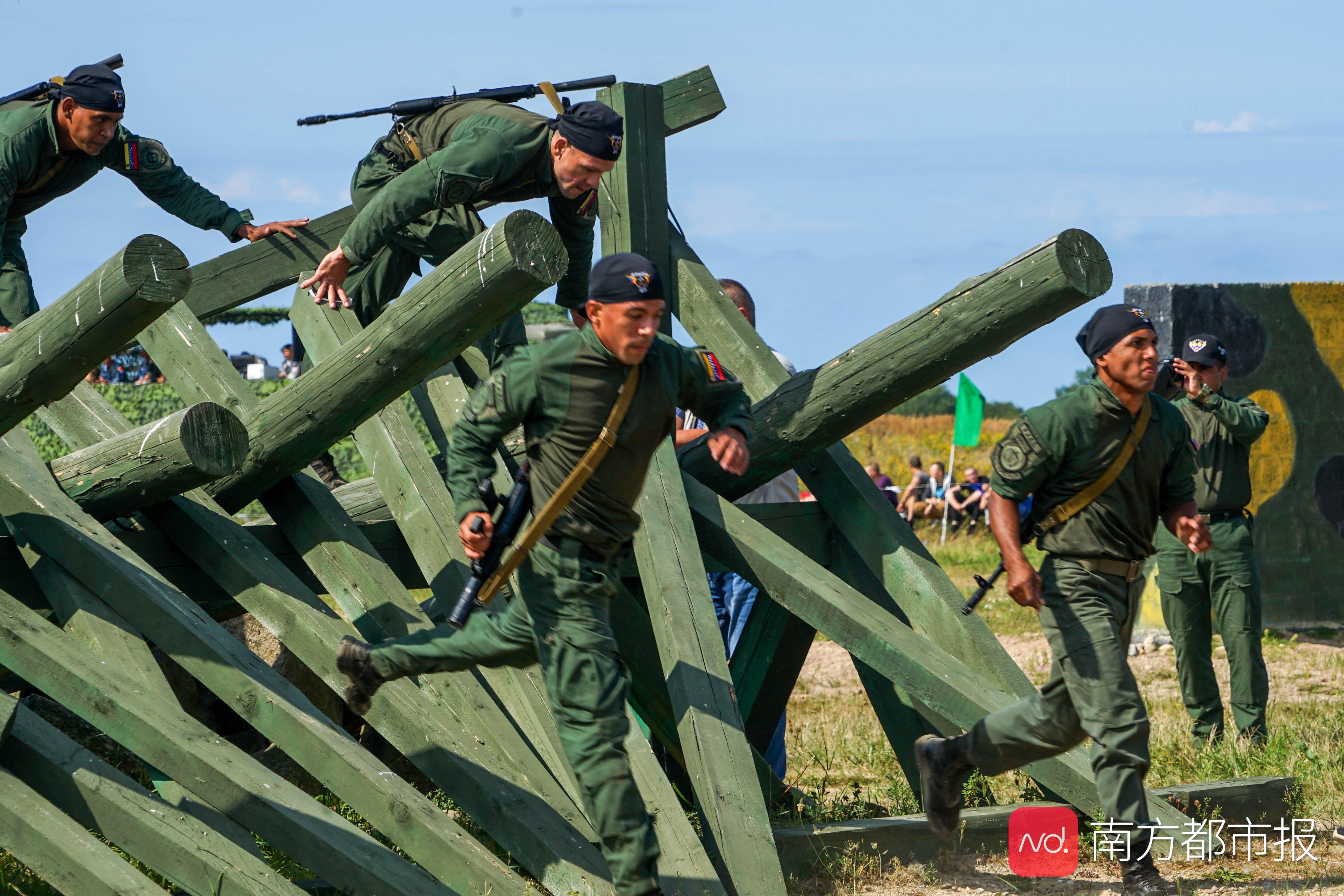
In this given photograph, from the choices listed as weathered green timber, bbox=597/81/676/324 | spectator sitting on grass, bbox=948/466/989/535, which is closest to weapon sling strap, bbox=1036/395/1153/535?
weathered green timber, bbox=597/81/676/324

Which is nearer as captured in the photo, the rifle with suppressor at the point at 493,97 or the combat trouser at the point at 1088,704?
the combat trouser at the point at 1088,704

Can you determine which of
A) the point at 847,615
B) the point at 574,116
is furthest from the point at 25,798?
the point at 574,116

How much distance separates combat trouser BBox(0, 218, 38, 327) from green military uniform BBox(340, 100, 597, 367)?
4.32 feet

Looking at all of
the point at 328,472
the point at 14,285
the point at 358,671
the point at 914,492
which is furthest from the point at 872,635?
the point at 914,492

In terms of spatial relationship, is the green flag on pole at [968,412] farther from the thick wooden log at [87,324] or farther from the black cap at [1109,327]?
the thick wooden log at [87,324]

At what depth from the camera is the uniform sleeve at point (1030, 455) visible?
4398 mm

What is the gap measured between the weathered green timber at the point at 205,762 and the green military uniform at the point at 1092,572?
6.53ft

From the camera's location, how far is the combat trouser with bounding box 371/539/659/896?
12.8 ft

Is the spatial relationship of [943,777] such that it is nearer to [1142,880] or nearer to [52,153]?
[1142,880]

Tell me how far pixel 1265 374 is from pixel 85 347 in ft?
34.4

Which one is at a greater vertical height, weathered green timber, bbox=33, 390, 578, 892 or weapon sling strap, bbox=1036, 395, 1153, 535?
weapon sling strap, bbox=1036, 395, 1153, 535

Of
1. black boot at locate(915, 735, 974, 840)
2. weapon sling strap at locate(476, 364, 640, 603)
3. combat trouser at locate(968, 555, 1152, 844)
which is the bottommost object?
black boot at locate(915, 735, 974, 840)

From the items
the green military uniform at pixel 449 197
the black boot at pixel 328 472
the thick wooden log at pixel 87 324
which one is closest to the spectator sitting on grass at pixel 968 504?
the black boot at pixel 328 472

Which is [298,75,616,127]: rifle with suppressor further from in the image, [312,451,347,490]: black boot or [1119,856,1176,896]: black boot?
[1119,856,1176,896]: black boot
